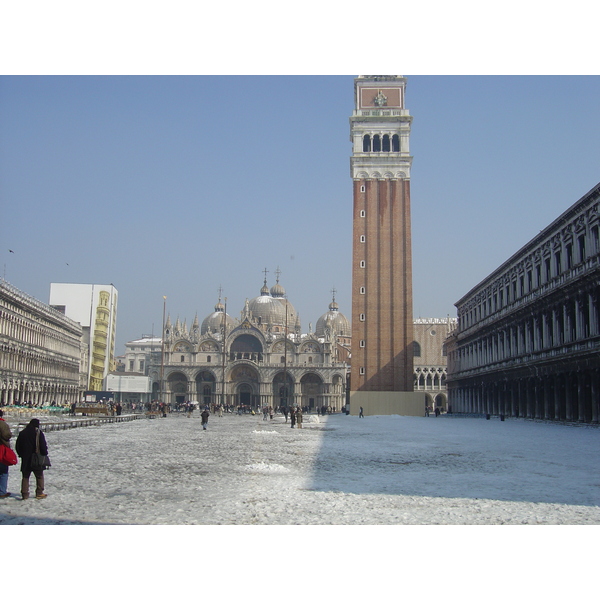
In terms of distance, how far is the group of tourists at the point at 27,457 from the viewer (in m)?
11.4

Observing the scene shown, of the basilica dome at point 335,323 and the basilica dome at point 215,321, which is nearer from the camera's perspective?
the basilica dome at point 215,321

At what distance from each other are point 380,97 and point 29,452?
2639 inches

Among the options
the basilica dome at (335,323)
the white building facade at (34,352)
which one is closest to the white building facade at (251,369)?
the white building facade at (34,352)

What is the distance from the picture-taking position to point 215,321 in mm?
107250

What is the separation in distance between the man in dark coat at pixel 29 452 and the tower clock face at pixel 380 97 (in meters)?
66.0

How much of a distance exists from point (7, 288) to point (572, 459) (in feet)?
151

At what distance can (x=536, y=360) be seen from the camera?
4075cm

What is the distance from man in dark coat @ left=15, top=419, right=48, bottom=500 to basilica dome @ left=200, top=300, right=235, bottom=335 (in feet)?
300

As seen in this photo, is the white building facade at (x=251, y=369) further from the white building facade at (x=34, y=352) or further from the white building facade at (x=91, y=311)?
the white building facade at (x=34, y=352)

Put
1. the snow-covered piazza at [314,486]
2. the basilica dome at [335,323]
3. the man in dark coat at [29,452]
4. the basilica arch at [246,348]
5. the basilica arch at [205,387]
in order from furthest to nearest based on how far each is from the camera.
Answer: the basilica dome at [335,323], the basilica arch at [246,348], the basilica arch at [205,387], the man in dark coat at [29,452], the snow-covered piazza at [314,486]

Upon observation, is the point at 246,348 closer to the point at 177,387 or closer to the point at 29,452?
the point at 177,387

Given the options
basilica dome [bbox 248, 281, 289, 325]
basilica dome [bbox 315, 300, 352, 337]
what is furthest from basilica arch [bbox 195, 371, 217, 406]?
basilica dome [bbox 315, 300, 352, 337]

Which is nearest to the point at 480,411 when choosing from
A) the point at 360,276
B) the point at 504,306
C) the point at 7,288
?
the point at 504,306

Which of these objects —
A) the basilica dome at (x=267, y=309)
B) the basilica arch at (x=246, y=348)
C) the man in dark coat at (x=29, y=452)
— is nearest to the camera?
the man in dark coat at (x=29, y=452)
